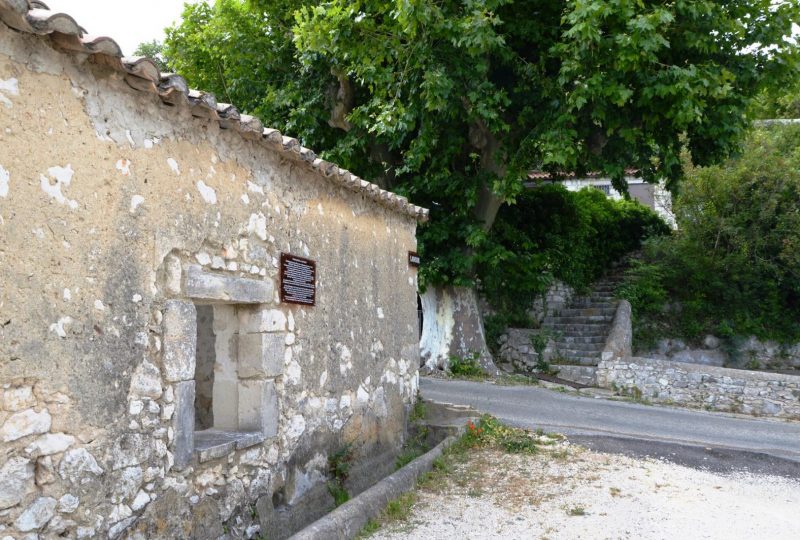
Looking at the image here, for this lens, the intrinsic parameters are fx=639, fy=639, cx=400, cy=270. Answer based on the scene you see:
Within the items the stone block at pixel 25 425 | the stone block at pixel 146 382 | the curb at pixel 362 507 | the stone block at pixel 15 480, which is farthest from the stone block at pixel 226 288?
the curb at pixel 362 507

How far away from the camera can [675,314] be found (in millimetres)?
15328

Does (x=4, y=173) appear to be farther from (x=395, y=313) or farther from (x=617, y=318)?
(x=617, y=318)

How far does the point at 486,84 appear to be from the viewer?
10.1 m

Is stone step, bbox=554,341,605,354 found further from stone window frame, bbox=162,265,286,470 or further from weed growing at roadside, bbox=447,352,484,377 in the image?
stone window frame, bbox=162,265,286,470

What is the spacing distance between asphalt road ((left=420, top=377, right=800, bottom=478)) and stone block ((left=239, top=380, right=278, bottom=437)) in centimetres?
459

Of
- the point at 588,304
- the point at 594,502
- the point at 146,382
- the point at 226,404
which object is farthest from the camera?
the point at 588,304

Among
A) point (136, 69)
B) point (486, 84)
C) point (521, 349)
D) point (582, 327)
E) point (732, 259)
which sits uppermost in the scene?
point (486, 84)

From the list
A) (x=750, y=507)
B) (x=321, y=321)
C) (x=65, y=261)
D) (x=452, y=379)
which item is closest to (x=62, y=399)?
(x=65, y=261)

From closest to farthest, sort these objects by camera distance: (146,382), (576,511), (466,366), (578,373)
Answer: (146,382) < (576,511) < (466,366) < (578,373)

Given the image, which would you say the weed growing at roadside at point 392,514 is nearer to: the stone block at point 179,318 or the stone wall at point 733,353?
the stone block at point 179,318

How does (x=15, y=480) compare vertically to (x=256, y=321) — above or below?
below

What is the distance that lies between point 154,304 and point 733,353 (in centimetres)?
1424

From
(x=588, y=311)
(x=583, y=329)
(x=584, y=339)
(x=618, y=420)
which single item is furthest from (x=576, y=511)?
(x=588, y=311)

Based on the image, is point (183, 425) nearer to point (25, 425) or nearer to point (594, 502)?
point (25, 425)
